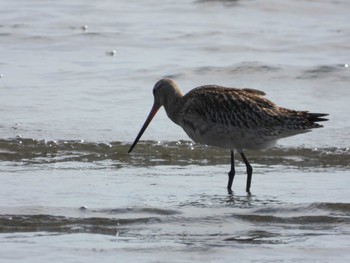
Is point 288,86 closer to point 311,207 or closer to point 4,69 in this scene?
point 4,69

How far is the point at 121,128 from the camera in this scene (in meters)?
12.9

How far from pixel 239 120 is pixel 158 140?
89.3 inches

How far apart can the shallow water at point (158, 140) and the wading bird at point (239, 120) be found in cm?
39

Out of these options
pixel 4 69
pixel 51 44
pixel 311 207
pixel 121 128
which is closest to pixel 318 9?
pixel 51 44

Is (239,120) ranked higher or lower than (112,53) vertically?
lower

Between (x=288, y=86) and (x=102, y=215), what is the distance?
6.90 meters

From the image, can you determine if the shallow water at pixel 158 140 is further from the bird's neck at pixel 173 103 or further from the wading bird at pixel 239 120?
the bird's neck at pixel 173 103

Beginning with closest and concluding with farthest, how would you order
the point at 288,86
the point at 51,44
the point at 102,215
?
the point at 102,215, the point at 288,86, the point at 51,44

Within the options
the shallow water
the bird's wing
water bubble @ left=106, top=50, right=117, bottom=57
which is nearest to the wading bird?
the bird's wing

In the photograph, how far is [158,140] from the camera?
491 inches

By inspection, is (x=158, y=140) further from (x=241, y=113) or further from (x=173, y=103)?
(x=241, y=113)

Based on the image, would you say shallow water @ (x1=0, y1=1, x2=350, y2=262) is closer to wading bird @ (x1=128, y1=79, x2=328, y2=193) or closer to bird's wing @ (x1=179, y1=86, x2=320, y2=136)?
wading bird @ (x1=128, y1=79, x2=328, y2=193)

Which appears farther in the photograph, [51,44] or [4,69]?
[51,44]

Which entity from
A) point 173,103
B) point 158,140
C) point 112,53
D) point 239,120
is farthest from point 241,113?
point 112,53
